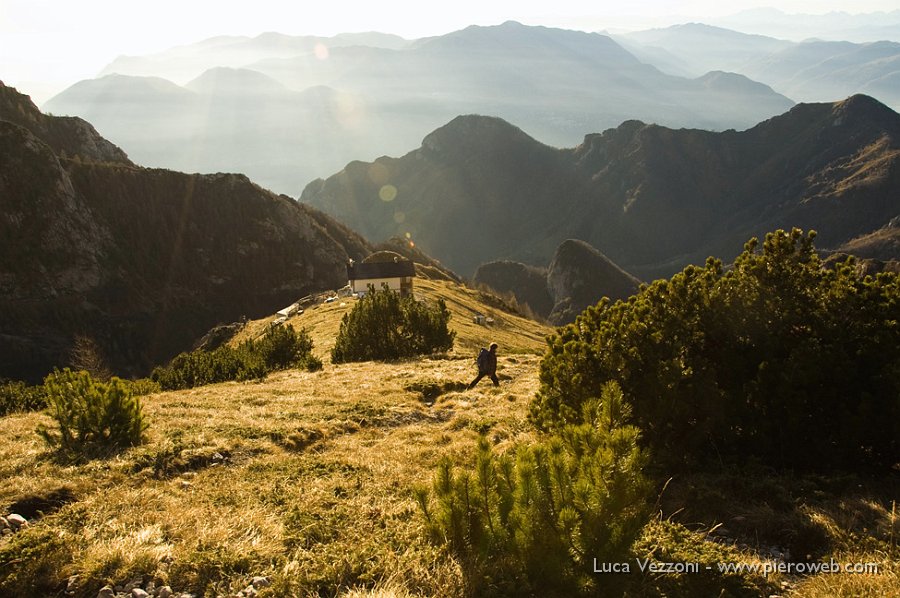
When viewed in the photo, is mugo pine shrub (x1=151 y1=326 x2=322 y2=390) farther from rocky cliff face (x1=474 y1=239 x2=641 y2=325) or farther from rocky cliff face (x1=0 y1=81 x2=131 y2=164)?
rocky cliff face (x1=0 y1=81 x2=131 y2=164)

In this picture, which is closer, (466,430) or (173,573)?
(173,573)

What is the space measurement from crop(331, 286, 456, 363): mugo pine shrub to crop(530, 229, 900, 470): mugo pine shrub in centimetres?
1892

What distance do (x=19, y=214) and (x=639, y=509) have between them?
126098mm

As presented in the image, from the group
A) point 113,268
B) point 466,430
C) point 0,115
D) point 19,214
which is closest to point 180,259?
point 113,268

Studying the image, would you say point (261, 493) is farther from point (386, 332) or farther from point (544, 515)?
point (386, 332)

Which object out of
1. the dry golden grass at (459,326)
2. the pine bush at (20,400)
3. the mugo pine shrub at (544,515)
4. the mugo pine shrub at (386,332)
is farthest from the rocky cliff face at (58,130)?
the mugo pine shrub at (544,515)

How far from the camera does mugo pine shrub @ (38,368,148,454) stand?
9.53 metres

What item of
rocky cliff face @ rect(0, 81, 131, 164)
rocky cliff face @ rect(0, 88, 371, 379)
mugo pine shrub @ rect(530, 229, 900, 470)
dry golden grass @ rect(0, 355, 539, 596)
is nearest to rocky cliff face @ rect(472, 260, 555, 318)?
rocky cliff face @ rect(0, 88, 371, 379)

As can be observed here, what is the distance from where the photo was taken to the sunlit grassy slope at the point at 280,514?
5.48m

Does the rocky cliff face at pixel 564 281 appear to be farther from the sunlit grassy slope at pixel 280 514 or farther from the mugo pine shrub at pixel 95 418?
the mugo pine shrub at pixel 95 418

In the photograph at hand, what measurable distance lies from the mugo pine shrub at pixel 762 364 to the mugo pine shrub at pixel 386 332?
18917mm

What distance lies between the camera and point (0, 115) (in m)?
128

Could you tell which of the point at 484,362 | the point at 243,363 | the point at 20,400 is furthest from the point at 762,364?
the point at 243,363

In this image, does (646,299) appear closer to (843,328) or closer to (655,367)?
(655,367)
